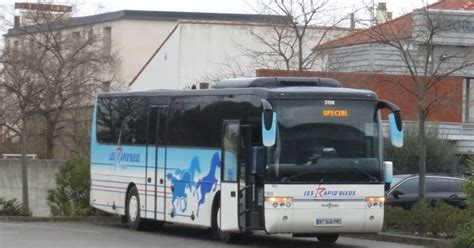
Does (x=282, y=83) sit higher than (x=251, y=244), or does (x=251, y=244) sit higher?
(x=282, y=83)

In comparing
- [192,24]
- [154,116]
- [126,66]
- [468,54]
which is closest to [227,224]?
[154,116]

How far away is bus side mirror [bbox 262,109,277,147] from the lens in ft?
64.2

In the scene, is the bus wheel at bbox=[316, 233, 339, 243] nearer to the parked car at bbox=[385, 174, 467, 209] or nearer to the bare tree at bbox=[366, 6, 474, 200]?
the bare tree at bbox=[366, 6, 474, 200]

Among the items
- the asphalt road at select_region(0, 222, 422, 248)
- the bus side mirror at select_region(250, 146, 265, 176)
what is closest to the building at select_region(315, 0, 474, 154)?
the asphalt road at select_region(0, 222, 422, 248)

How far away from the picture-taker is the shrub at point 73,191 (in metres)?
30.2

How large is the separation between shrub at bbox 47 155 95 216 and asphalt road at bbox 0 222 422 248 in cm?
304

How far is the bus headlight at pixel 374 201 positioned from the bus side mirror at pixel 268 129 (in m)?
2.22

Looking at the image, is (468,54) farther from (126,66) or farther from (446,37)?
(126,66)

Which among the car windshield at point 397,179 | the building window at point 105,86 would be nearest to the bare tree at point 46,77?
the building window at point 105,86

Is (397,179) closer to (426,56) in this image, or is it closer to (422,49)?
(422,49)

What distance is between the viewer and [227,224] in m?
21.2

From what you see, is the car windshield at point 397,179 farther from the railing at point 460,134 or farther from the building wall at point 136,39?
the building wall at point 136,39

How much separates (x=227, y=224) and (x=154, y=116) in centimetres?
456

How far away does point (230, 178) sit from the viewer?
69.9ft
